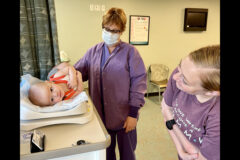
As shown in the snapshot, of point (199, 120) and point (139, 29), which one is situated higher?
point (139, 29)

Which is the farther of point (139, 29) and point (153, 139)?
point (139, 29)

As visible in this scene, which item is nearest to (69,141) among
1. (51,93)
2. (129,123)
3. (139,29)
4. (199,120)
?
(51,93)

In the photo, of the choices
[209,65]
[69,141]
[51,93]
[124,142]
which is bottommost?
[124,142]

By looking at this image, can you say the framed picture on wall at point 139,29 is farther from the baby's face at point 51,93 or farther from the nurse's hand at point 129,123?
the baby's face at point 51,93

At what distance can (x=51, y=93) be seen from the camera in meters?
0.89

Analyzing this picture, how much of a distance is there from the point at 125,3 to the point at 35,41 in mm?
2321

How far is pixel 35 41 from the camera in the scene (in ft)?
4.85

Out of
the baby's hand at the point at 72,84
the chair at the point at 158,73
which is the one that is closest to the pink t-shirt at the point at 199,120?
the baby's hand at the point at 72,84

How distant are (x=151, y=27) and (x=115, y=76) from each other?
2.67m

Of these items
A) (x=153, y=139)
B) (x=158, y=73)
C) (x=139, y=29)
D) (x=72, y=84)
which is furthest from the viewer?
(x=158, y=73)

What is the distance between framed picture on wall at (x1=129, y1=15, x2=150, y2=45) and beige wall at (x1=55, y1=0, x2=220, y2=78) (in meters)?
0.08

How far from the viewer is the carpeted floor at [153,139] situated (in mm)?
2069

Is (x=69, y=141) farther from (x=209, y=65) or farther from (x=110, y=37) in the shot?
(x=110, y=37)
